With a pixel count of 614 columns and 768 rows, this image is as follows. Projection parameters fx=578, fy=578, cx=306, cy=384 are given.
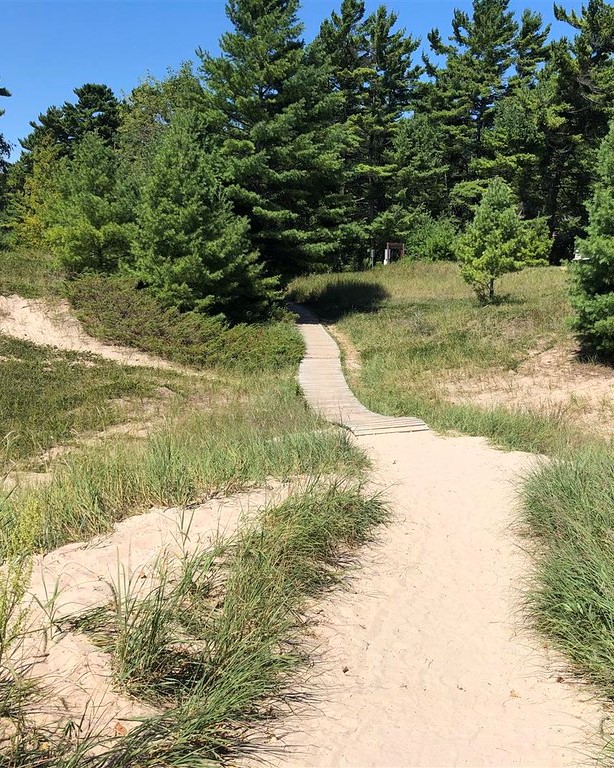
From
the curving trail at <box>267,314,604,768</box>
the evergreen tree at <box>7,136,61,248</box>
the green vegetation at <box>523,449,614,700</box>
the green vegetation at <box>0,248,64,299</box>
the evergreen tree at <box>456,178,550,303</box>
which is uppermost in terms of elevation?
the evergreen tree at <box>7,136,61,248</box>

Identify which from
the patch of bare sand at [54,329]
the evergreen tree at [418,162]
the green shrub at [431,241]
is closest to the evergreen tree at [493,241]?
the patch of bare sand at [54,329]

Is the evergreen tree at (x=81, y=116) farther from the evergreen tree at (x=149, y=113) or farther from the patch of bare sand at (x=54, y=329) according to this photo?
the patch of bare sand at (x=54, y=329)

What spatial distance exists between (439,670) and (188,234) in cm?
1694

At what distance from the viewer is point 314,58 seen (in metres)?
25.0

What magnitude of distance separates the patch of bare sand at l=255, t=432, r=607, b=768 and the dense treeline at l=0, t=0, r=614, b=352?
14.2m

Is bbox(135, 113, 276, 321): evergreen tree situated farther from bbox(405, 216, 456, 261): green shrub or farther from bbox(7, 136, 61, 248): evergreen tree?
bbox(405, 216, 456, 261): green shrub

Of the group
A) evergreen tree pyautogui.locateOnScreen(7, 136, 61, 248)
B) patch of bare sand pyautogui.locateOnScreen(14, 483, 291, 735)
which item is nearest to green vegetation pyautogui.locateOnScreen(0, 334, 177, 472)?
patch of bare sand pyautogui.locateOnScreen(14, 483, 291, 735)

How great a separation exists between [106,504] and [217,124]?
2085 centimetres

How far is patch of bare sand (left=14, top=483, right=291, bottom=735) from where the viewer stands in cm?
284

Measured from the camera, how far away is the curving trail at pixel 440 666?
9.96 ft

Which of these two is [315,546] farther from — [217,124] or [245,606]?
[217,124]

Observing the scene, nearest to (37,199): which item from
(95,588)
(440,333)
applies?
(440,333)

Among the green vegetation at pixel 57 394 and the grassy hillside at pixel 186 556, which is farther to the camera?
the green vegetation at pixel 57 394

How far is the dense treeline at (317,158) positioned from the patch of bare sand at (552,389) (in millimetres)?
5147
